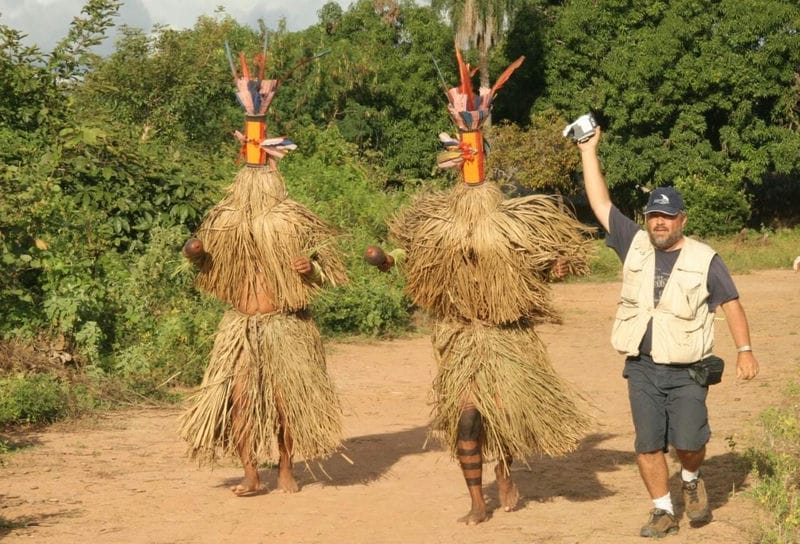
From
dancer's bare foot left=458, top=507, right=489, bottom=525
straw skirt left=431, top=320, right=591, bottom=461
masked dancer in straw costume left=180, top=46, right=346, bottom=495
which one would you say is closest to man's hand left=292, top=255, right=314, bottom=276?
masked dancer in straw costume left=180, top=46, right=346, bottom=495

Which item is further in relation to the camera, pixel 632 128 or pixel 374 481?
pixel 632 128

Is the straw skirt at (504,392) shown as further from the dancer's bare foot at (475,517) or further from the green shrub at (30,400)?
the green shrub at (30,400)

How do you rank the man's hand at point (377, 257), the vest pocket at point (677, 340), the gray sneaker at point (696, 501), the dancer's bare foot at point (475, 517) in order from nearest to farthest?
the vest pocket at point (677, 340) → the gray sneaker at point (696, 501) → the dancer's bare foot at point (475, 517) → the man's hand at point (377, 257)

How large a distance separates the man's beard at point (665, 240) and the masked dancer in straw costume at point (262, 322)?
81.2 inches

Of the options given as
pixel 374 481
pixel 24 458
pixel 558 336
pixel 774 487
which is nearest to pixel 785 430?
pixel 774 487

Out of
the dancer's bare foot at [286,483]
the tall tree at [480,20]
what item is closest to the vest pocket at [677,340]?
the dancer's bare foot at [286,483]

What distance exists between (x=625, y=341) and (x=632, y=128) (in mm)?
22183

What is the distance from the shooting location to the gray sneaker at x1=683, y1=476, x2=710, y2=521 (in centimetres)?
615

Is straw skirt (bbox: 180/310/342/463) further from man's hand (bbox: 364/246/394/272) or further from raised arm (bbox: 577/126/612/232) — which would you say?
raised arm (bbox: 577/126/612/232)

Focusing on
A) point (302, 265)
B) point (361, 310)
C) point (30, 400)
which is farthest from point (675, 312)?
point (361, 310)

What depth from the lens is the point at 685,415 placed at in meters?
5.93

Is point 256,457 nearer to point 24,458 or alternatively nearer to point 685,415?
point 24,458

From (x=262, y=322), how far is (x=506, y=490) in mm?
1746

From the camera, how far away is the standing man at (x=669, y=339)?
592 centimetres
